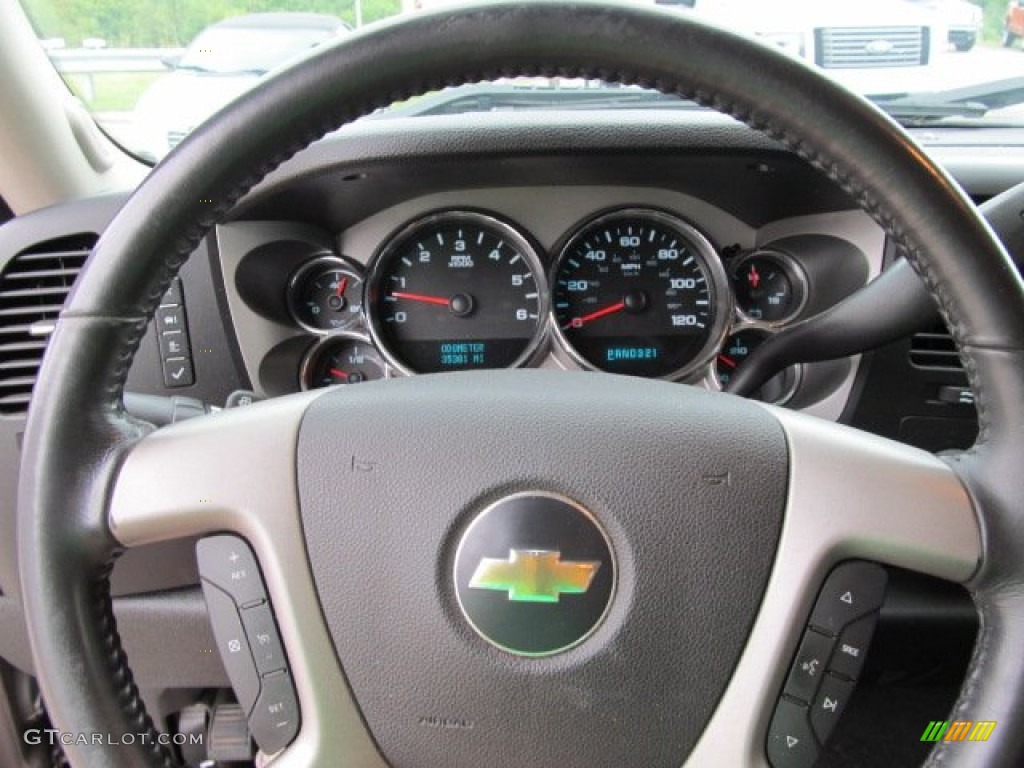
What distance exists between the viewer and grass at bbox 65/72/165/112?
1942 millimetres

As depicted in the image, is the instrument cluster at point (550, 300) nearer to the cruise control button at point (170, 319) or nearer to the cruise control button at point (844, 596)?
the cruise control button at point (170, 319)

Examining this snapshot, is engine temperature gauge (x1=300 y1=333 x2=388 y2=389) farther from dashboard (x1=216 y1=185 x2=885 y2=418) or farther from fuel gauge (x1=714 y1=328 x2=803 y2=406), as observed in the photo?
fuel gauge (x1=714 y1=328 x2=803 y2=406)

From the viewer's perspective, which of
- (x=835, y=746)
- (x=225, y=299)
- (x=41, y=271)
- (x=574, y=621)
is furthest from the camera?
(x=835, y=746)

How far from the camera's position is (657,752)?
36.1 inches

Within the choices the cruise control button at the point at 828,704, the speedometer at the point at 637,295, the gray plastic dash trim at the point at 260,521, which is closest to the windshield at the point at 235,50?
the speedometer at the point at 637,295

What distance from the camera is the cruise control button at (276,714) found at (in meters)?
0.92

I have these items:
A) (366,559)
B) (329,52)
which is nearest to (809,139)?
(329,52)

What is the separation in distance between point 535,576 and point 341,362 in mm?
1243

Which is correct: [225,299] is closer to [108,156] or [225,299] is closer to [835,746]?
[108,156]

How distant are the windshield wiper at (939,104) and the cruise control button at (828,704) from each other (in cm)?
153

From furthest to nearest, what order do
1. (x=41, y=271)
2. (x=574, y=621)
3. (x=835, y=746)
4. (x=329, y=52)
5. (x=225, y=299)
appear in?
(x=835, y=746)
(x=225, y=299)
(x=41, y=271)
(x=574, y=621)
(x=329, y=52)

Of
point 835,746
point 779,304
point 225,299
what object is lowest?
point 835,746

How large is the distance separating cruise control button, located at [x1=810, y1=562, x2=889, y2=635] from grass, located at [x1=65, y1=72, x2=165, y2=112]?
1.65 m

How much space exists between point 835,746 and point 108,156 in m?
1.94
